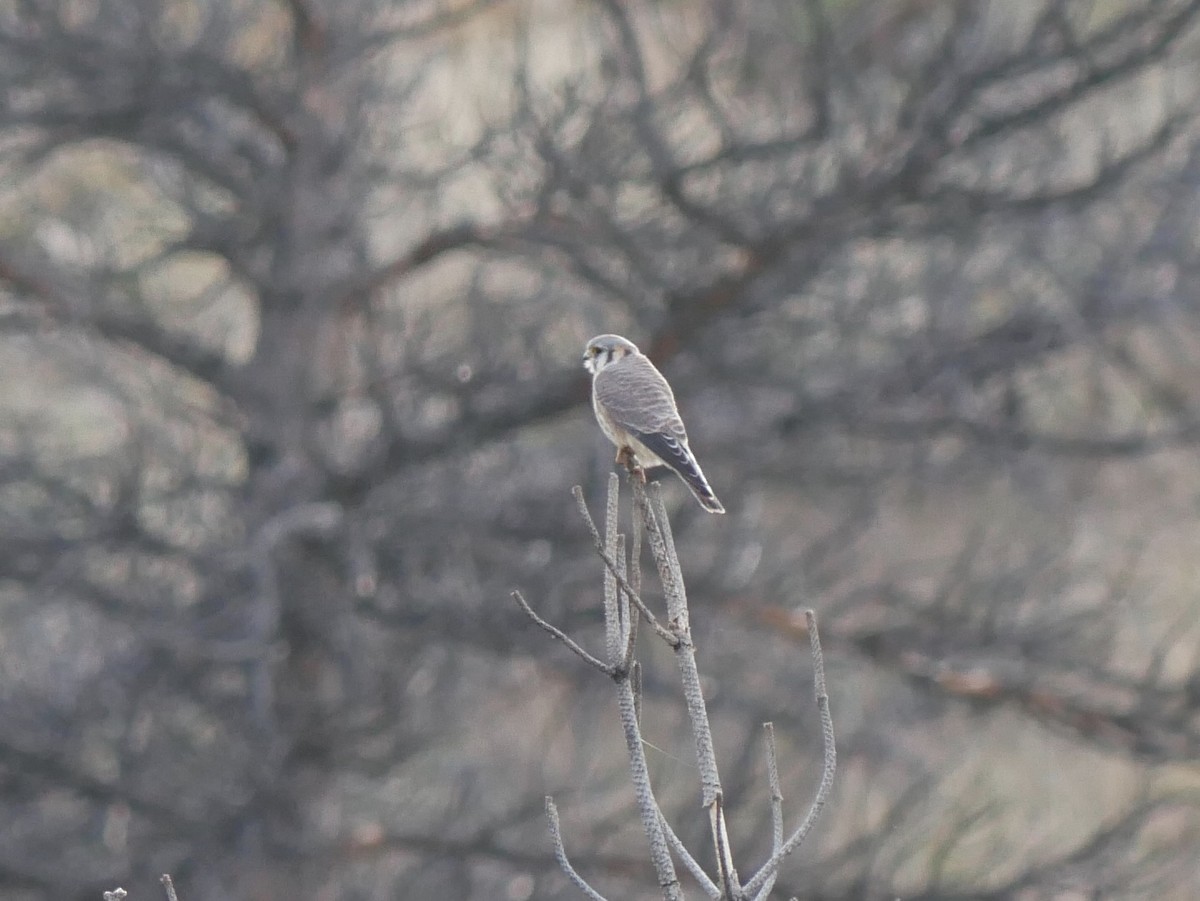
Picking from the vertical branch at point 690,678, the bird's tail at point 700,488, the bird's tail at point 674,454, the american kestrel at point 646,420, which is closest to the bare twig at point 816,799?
the vertical branch at point 690,678

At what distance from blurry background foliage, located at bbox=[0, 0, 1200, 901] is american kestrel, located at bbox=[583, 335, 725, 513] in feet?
7.99

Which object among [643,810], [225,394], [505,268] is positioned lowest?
[643,810]

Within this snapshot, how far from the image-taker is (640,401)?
401 centimetres

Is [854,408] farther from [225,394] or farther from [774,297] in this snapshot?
[225,394]

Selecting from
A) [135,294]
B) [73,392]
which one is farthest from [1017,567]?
[73,392]

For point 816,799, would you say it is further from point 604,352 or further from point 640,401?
point 604,352

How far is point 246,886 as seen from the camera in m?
6.84

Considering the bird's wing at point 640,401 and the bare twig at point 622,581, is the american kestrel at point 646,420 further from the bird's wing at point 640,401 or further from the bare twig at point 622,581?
the bare twig at point 622,581

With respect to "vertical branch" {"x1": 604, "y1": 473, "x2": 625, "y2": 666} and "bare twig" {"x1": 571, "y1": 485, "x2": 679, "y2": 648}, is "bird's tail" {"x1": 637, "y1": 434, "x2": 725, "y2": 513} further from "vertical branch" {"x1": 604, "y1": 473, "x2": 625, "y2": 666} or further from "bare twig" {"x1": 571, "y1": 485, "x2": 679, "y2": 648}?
"bare twig" {"x1": 571, "y1": 485, "x2": 679, "y2": 648}

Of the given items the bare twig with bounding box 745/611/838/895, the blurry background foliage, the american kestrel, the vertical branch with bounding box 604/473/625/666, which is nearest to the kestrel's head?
the american kestrel

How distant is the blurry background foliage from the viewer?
6.75 meters

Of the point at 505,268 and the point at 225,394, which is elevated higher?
the point at 505,268

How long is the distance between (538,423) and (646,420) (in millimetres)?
3059

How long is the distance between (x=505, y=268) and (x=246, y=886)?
8.31 feet
